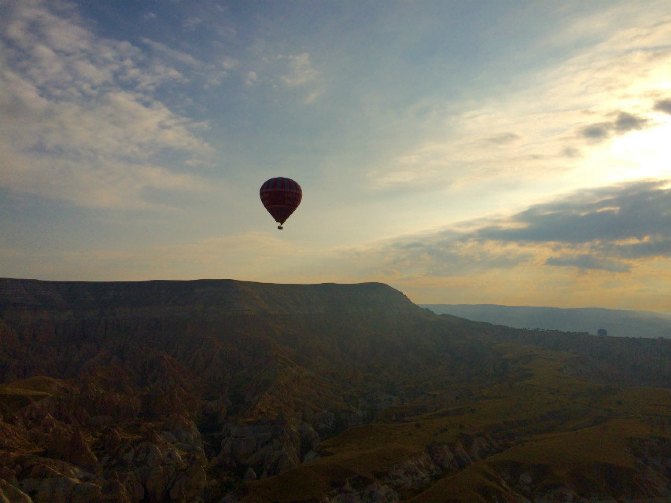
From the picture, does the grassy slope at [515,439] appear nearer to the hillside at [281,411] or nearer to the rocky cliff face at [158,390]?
the hillside at [281,411]

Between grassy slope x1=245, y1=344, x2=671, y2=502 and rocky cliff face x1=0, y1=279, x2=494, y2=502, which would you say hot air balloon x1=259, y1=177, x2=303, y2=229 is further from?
rocky cliff face x1=0, y1=279, x2=494, y2=502

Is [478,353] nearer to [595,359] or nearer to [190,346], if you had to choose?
[595,359]

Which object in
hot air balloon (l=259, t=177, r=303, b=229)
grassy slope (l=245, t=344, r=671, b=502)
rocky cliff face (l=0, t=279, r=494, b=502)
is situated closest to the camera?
grassy slope (l=245, t=344, r=671, b=502)

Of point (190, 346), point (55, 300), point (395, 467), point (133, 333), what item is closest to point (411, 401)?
point (395, 467)

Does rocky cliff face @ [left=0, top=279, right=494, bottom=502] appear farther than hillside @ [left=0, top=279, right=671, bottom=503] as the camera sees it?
Yes

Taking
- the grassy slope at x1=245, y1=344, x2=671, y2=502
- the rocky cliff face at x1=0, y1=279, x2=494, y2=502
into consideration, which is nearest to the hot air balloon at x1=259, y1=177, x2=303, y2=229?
the grassy slope at x1=245, y1=344, x2=671, y2=502

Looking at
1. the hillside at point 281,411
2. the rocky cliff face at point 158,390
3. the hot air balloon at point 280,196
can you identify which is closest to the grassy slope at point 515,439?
the hillside at point 281,411

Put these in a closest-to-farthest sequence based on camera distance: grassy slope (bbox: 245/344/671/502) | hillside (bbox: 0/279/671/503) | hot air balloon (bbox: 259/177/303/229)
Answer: grassy slope (bbox: 245/344/671/502) → hillside (bbox: 0/279/671/503) → hot air balloon (bbox: 259/177/303/229)
